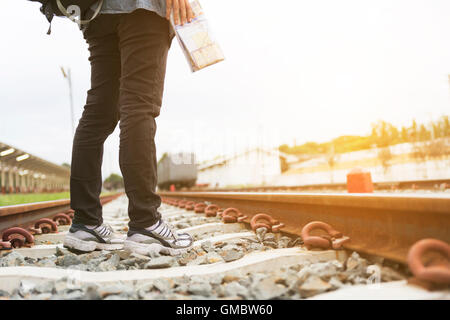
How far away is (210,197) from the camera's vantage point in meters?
7.25

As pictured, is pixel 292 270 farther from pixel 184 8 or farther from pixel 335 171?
pixel 335 171

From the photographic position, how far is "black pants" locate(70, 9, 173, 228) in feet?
7.55

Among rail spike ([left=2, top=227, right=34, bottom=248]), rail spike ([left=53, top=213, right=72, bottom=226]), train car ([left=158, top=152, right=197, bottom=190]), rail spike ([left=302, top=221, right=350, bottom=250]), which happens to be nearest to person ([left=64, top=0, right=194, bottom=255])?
rail spike ([left=2, top=227, right=34, bottom=248])

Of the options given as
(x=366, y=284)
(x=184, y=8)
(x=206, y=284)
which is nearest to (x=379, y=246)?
(x=366, y=284)

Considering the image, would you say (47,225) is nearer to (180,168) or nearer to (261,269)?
(261,269)

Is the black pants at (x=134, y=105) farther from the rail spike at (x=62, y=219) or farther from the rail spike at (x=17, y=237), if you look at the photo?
the rail spike at (x=62, y=219)

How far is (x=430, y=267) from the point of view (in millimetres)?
1310

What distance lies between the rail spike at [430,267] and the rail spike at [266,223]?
1.51m

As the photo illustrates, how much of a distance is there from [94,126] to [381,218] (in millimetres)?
1845

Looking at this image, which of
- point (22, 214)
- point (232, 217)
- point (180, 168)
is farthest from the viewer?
point (180, 168)

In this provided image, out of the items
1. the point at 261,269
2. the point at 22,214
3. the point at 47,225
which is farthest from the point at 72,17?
the point at 22,214

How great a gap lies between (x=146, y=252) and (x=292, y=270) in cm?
89

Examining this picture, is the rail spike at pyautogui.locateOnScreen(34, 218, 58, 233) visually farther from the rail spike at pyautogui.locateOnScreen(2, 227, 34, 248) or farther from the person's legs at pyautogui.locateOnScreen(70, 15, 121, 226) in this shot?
the person's legs at pyautogui.locateOnScreen(70, 15, 121, 226)

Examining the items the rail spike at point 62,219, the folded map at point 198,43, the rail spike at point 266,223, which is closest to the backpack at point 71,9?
the folded map at point 198,43
